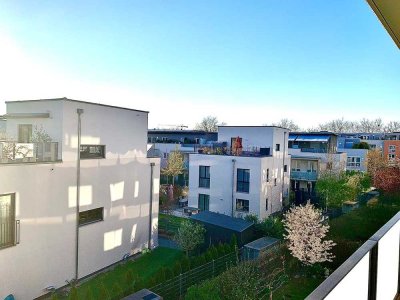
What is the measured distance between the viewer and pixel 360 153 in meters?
28.8

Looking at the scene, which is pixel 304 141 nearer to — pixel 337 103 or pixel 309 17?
pixel 309 17

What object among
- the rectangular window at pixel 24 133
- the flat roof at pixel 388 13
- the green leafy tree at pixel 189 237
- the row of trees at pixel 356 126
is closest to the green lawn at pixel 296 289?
the green leafy tree at pixel 189 237

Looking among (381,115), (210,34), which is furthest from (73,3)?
(381,115)

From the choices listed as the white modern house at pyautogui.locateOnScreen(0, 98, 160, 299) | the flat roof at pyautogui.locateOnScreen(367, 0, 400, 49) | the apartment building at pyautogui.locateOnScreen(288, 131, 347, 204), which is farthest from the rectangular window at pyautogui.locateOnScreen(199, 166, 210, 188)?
the flat roof at pyautogui.locateOnScreen(367, 0, 400, 49)

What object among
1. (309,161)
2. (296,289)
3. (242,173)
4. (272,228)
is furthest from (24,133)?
(309,161)

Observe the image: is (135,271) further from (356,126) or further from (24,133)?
(356,126)

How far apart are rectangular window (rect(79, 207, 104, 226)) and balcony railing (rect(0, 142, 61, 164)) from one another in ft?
6.07

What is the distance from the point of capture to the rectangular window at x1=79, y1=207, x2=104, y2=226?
943 centimetres

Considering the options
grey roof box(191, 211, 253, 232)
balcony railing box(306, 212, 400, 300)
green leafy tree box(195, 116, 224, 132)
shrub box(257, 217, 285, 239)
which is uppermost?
green leafy tree box(195, 116, 224, 132)

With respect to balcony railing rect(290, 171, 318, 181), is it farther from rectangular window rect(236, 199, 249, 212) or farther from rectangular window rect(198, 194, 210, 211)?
rectangular window rect(198, 194, 210, 211)

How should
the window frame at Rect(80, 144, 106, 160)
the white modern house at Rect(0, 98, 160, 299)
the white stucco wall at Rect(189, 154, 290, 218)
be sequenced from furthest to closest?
the white stucco wall at Rect(189, 154, 290, 218) < the window frame at Rect(80, 144, 106, 160) < the white modern house at Rect(0, 98, 160, 299)

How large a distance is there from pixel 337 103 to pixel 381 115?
21.3 meters

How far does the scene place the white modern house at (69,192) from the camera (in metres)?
7.54

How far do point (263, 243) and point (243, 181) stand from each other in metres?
5.89
